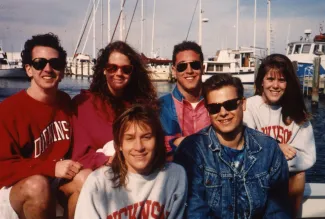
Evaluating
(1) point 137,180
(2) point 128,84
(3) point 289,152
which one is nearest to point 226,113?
(1) point 137,180

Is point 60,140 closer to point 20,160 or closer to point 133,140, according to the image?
point 20,160

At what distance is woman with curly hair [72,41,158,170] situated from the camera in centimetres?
313

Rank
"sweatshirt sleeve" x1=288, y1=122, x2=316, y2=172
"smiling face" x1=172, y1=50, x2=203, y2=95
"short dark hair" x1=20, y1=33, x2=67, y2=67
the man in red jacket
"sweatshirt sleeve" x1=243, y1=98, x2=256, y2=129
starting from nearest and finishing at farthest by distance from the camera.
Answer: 1. the man in red jacket
2. "short dark hair" x1=20, y1=33, x2=67, y2=67
3. "sweatshirt sleeve" x1=288, y1=122, x2=316, y2=172
4. "sweatshirt sleeve" x1=243, y1=98, x2=256, y2=129
5. "smiling face" x1=172, y1=50, x2=203, y2=95

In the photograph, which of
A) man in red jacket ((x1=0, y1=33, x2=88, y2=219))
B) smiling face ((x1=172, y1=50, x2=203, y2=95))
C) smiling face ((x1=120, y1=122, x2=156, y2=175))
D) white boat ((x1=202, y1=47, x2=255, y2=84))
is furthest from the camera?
white boat ((x1=202, y1=47, x2=255, y2=84))

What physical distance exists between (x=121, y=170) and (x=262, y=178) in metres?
1.01

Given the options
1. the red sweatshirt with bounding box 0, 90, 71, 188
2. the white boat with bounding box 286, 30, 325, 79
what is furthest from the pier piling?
the red sweatshirt with bounding box 0, 90, 71, 188

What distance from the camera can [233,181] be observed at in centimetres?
262

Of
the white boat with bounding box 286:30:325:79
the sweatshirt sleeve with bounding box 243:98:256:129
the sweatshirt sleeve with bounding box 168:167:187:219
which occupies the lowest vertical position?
the sweatshirt sleeve with bounding box 168:167:187:219

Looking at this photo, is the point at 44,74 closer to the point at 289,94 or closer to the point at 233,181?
the point at 233,181

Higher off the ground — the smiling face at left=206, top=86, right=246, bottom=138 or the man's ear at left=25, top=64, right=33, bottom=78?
the man's ear at left=25, top=64, right=33, bottom=78

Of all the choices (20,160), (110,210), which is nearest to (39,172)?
(20,160)

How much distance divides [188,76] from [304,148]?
1309mm

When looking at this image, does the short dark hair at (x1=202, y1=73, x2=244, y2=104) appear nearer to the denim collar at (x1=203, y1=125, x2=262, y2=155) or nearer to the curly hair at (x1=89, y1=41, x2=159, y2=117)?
the denim collar at (x1=203, y1=125, x2=262, y2=155)

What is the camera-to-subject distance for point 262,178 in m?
2.64
